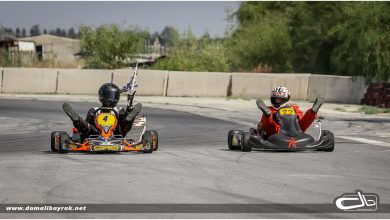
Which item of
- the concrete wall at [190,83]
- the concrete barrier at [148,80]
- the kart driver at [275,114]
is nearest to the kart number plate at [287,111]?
the kart driver at [275,114]

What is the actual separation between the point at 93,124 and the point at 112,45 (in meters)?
28.9

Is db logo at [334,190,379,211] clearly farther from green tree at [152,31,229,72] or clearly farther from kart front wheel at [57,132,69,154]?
green tree at [152,31,229,72]

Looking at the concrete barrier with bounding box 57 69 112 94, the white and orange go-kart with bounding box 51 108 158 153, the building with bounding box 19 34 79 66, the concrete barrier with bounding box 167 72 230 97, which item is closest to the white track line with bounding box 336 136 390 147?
the white and orange go-kart with bounding box 51 108 158 153

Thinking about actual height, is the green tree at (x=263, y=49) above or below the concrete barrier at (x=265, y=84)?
above

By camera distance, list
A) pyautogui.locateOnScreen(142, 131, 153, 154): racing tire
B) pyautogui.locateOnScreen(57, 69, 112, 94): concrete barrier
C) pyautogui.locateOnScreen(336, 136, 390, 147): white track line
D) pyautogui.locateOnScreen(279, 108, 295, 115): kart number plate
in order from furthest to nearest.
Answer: pyautogui.locateOnScreen(57, 69, 112, 94): concrete barrier < pyautogui.locateOnScreen(336, 136, 390, 147): white track line < pyautogui.locateOnScreen(279, 108, 295, 115): kart number plate < pyautogui.locateOnScreen(142, 131, 153, 154): racing tire

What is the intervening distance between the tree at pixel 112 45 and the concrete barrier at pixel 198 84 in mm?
9067

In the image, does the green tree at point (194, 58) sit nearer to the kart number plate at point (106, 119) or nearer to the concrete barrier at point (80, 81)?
the concrete barrier at point (80, 81)

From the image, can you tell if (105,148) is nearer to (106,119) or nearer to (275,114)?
(106,119)

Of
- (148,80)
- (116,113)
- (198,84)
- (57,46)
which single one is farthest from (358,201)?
(57,46)

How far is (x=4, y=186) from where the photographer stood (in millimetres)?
10062

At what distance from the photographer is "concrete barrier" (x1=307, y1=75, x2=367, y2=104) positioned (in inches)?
1260

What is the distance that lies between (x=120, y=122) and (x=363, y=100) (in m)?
18.0

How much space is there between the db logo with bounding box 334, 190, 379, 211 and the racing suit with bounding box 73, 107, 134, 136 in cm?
583

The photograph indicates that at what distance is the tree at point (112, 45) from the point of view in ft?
142
